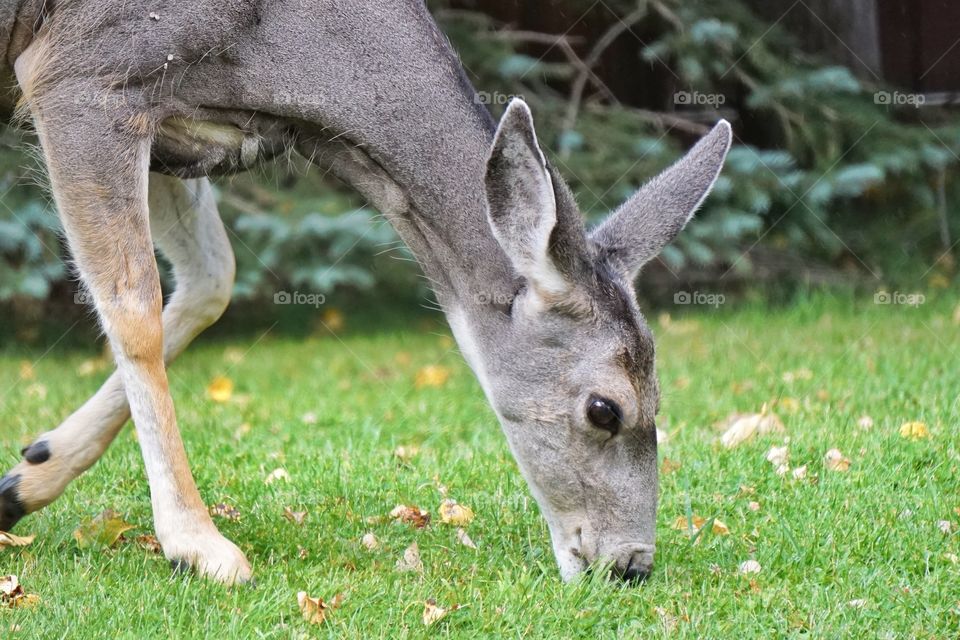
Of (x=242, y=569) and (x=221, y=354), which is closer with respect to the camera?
(x=242, y=569)

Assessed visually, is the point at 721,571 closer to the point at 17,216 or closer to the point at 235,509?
the point at 235,509

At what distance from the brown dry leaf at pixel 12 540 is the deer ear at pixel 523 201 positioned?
6.55 ft

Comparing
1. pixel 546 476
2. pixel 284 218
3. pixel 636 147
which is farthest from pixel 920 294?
pixel 546 476

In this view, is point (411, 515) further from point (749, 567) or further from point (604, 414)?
point (749, 567)

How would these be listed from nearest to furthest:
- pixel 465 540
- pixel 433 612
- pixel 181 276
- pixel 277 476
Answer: pixel 433 612
pixel 465 540
pixel 181 276
pixel 277 476

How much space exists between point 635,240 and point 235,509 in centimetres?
189

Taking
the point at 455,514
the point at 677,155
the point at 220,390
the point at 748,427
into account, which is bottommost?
the point at 220,390

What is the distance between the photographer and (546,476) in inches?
174

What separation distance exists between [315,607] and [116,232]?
5.26 ft

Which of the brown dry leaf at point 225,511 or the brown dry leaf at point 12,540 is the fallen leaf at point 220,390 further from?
the brown dry leaf at point 12,540

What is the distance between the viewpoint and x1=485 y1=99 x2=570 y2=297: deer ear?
399cm

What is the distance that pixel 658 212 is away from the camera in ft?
15.4

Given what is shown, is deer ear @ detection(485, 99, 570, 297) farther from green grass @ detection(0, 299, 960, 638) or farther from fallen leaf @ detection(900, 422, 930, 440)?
fallen leaf @ detection(900, 422, 930, 440)

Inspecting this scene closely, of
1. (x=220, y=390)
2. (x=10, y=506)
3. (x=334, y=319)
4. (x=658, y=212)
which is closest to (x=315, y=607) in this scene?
Result: (x=10, y=506)
